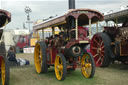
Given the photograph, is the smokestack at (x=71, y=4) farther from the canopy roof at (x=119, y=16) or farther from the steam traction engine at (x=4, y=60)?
the steam traction engine at (x=4, y=60)

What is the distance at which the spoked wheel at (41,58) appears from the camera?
6.61 m

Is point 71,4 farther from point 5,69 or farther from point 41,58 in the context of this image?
point 5,69

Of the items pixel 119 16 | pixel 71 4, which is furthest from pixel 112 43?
pixel 71 4

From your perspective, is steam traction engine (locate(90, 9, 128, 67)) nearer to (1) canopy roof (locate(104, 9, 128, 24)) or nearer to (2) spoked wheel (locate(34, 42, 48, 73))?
(1) canopy roof (locate(104, 9, 128, 24))

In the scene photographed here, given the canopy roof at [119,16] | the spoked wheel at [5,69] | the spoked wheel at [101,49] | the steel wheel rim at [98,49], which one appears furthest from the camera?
the steel wheel rim at [98,49]

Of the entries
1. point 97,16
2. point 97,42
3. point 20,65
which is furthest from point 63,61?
point 20,65

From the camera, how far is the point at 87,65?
571cm

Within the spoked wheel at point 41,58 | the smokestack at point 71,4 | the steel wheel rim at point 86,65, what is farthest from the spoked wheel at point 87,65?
the smokestack at point 71,4

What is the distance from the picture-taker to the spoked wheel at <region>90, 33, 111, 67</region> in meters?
7.73

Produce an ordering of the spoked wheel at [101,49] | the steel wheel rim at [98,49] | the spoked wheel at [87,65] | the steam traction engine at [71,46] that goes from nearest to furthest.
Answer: the spoked wheel at [87,65]
the steam traction engine at [71,46]
the spoked wheel at [101,49]
the steel wheel rim at [98,49]

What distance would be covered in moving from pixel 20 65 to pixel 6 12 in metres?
4.19

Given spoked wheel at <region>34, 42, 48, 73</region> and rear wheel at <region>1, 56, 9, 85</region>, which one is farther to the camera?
spoked wheel at <region>34, 42, 48, 73</region>

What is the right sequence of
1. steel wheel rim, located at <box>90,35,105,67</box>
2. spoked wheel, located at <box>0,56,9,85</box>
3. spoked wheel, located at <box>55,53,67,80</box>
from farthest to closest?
1. steel wheel rim, located at <box>90,35,105,67</box>
2. spoked wheel, located at <box>55,53,67,80</box>
3. spoked wheel, located at <box>0,56,9,85</box>

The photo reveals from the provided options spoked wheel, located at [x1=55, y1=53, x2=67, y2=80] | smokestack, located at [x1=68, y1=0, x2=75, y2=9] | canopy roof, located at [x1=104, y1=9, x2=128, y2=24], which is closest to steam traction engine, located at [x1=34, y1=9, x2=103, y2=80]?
spoked wheel, located at [x1=55, y1=53, x2=67, y2=80]
